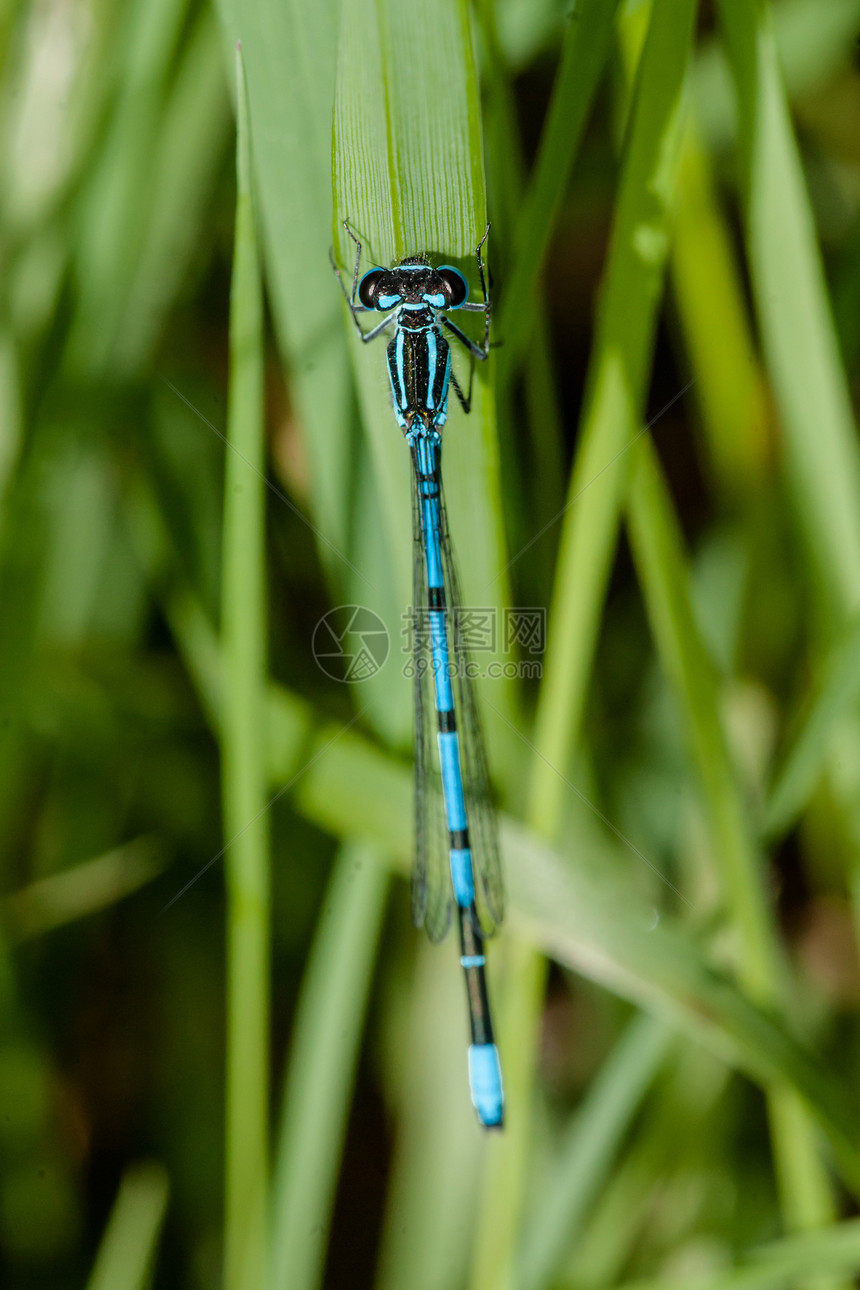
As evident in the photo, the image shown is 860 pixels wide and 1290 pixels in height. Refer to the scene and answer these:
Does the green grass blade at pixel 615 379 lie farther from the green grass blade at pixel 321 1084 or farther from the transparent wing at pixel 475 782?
the green grass blade at pixel 321 1084

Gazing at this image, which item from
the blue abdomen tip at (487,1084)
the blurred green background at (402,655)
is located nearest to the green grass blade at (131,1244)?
the blurred green background at (402,655)

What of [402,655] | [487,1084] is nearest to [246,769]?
[402,655]

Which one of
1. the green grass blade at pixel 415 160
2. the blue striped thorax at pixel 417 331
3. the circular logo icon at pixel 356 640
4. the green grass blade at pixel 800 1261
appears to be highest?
the green grass blade at pixel 415 160

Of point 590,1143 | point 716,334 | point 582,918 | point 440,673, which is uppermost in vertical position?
point 716,334

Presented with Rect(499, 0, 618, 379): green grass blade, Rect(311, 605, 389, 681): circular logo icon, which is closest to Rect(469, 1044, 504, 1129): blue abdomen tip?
Rect(311, 605, 389, 681): circular logo icon

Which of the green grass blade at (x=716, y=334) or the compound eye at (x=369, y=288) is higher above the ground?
the green grass blade at (x=716, y=334)

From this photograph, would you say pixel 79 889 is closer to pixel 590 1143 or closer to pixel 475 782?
pixel 475 782

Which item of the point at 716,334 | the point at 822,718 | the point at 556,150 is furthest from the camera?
the point at 716,334

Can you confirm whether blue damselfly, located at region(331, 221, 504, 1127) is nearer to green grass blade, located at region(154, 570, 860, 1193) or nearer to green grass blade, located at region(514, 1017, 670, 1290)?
green grass blade, located at region(154, 570, 860, 1193)
